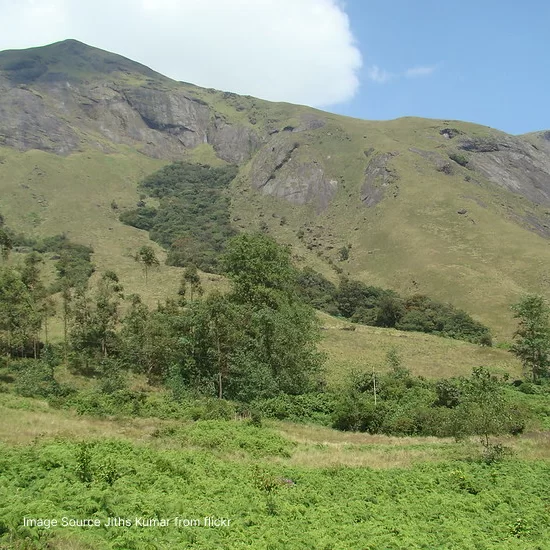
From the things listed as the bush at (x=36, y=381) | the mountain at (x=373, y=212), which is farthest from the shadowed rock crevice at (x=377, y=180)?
the bush at (x=36, y=381)

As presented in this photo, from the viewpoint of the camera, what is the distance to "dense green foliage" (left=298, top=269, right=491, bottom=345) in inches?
3666

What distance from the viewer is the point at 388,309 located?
319 ft

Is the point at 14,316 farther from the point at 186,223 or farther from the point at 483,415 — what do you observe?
the point at 186,223

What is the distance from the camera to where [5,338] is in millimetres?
50219

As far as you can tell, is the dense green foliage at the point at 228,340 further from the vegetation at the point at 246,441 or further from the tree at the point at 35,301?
the tree at the point at 35,301

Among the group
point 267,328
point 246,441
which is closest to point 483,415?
point 246,441

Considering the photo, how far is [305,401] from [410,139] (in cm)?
17831

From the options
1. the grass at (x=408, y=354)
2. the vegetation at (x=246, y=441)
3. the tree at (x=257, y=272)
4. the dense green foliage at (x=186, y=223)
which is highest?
the dense green foliage at (x=186, y=223)

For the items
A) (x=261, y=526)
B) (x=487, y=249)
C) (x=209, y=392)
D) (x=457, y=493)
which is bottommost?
(x=209, y=392)

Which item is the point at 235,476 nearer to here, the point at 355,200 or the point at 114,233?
the point at 114,233

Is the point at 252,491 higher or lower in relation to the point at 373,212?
lower

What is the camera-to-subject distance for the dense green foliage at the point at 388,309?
9312 centimetres

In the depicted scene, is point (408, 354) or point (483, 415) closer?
point (483, 415)

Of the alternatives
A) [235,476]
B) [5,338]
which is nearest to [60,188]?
[5,338]
